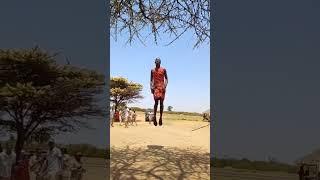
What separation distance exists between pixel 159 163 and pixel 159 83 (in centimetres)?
156

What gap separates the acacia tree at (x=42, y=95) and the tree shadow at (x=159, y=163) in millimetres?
1112

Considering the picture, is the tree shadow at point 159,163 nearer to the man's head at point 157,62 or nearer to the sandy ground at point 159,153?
the sandy ground at point 159,153

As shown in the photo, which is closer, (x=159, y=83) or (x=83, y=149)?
(x=83, y=149)

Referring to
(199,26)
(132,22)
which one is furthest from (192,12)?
(132,22)

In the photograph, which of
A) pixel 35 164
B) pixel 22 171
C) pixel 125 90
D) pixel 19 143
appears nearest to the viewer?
pixel 22 171

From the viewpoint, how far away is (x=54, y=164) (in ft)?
37.3

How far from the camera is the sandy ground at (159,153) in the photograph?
40.3 ft

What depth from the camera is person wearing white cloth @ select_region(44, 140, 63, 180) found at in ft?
36.9
